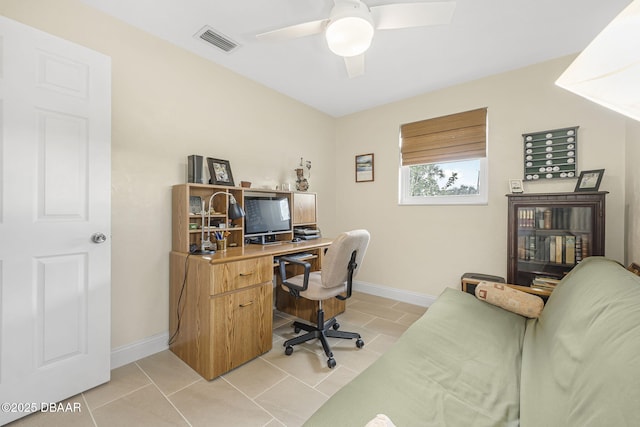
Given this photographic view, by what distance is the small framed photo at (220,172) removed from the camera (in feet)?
7.87

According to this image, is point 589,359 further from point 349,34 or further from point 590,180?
point 590,180

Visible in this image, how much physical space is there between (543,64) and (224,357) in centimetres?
377

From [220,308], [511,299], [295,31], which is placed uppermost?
[295,31]

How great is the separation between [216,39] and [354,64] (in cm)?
118

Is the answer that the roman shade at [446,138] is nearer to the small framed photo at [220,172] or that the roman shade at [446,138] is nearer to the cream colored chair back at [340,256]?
the cream colored chair back at [340,256]

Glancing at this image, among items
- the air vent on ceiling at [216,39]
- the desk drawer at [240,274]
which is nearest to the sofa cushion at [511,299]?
the desk drawer at [240,274]

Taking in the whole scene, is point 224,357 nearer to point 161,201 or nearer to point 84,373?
point 84,373

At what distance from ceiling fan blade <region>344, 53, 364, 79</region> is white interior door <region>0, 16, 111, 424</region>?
5.53 ft

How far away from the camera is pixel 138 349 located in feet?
6.68

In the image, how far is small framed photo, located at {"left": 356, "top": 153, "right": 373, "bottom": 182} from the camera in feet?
12.0

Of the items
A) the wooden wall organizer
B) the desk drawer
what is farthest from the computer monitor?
the wooden wall organizer

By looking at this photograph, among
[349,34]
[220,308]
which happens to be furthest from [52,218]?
[349,34]

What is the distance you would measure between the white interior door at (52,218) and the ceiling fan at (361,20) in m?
1.27

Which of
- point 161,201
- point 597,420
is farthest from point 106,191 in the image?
point 597,420
